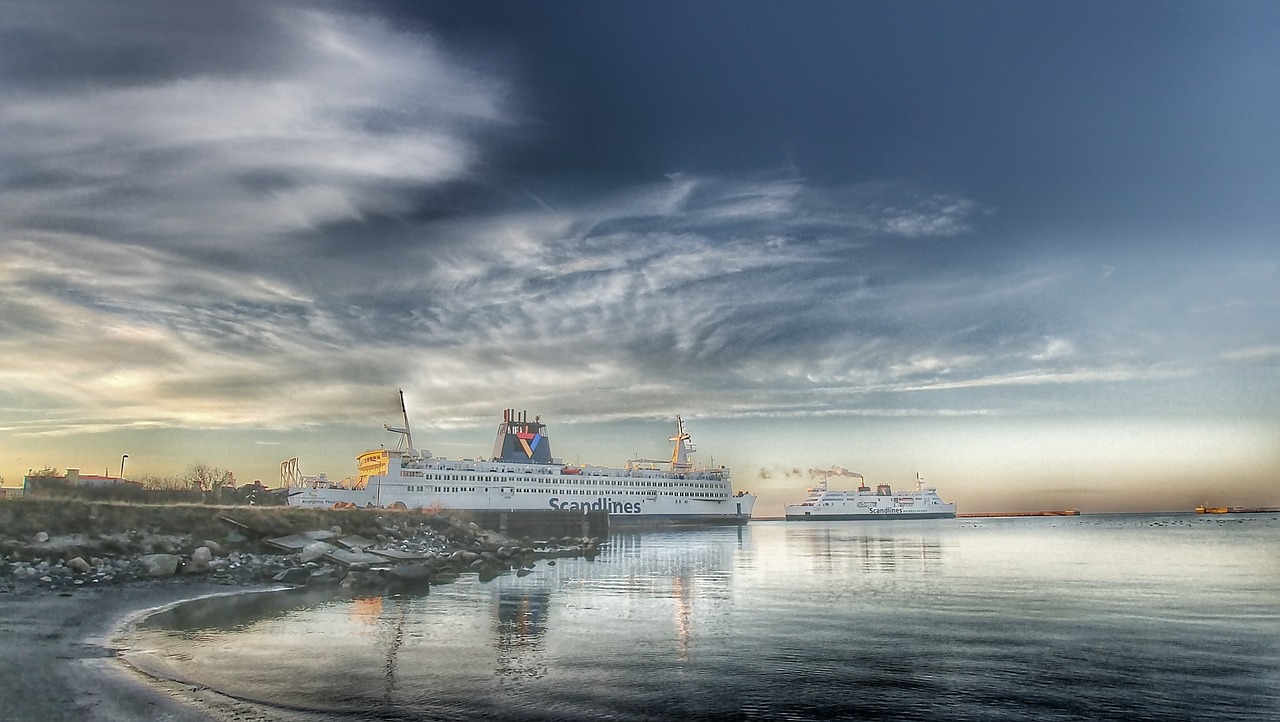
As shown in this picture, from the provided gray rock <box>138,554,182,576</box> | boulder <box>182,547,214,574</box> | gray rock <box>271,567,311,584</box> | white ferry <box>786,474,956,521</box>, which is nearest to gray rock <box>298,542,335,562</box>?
gray rock <box>271,567,311,584</box>

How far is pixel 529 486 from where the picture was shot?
104438 mm

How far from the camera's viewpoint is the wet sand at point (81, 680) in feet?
35.9

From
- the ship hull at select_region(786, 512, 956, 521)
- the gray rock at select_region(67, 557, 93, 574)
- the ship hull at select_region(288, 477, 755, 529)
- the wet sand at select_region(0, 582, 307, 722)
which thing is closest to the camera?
the wet sand at select_region(0, 582, 307, 722)

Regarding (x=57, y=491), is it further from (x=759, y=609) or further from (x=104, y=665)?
(x=759, y=609)

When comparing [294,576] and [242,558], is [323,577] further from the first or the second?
[242,558]

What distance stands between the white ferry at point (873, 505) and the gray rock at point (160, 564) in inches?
6541

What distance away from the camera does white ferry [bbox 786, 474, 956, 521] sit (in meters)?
176

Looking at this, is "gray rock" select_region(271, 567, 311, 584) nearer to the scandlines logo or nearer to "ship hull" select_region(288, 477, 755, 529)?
"ship hull" select_region(288, 477, 755, 529)

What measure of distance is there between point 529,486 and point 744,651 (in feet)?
294

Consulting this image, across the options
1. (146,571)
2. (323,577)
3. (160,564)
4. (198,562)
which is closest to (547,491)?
(323,577)

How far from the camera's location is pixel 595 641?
61.0 ft

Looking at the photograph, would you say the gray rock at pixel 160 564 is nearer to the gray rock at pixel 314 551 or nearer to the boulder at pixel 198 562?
the boulder at pixel 198 562

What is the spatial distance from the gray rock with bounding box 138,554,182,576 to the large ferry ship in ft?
180

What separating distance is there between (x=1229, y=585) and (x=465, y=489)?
83.4m
